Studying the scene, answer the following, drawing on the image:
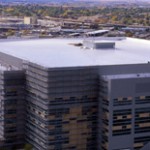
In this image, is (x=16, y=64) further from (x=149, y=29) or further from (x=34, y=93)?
(x=149, y=29)

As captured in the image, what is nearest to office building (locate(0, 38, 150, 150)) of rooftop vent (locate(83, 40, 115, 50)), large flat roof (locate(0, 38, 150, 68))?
large flat roof (locate(0, 38, 150, 68))

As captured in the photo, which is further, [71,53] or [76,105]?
Answer: [71,53]

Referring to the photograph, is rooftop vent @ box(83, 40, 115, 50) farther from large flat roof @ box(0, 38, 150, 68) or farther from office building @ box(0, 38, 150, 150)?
office building @ box(0, 38, 150, 150)

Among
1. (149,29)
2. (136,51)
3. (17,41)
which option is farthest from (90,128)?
(149,29)

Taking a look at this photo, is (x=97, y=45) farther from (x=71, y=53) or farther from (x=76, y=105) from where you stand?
(x=76, y=105)

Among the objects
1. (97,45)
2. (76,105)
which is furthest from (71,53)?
(76,105)

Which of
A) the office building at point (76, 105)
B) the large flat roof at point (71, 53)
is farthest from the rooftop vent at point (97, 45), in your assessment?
the office building at point (76, 105)
